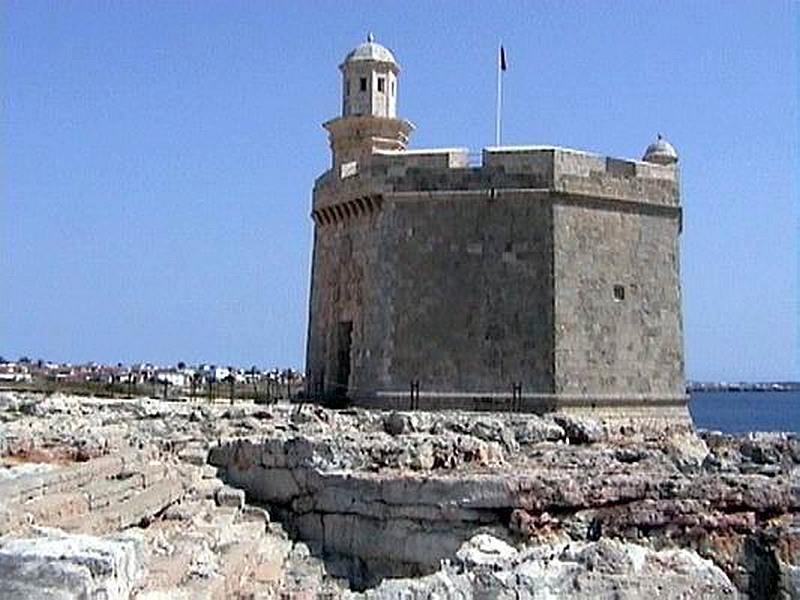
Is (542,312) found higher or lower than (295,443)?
higher

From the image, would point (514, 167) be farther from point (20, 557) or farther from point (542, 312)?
point (20, 557)

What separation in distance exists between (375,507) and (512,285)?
6.81 metres

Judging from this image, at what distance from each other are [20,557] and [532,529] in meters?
6.30

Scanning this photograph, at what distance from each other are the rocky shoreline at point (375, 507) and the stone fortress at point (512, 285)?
2.03 m

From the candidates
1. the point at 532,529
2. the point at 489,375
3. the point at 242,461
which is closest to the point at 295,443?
the point at 242,461

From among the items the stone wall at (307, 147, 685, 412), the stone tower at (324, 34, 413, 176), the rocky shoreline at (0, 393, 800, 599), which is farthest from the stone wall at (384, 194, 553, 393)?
the stone tower at (324, 34, 413, 176)

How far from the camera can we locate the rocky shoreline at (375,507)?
23.7 feet

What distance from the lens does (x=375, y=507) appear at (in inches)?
481

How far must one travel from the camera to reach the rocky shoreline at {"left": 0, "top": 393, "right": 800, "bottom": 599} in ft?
23.7

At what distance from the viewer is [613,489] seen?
1170 centimetres

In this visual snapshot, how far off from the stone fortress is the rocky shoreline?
2.03m

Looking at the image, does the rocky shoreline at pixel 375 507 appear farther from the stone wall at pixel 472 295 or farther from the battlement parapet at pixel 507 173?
the battlement parapet at pixel 507 173

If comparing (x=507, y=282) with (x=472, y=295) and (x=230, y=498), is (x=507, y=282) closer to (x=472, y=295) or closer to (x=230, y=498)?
(x=472, y=295)

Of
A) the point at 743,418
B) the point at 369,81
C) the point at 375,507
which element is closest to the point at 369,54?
the point at 369,81
